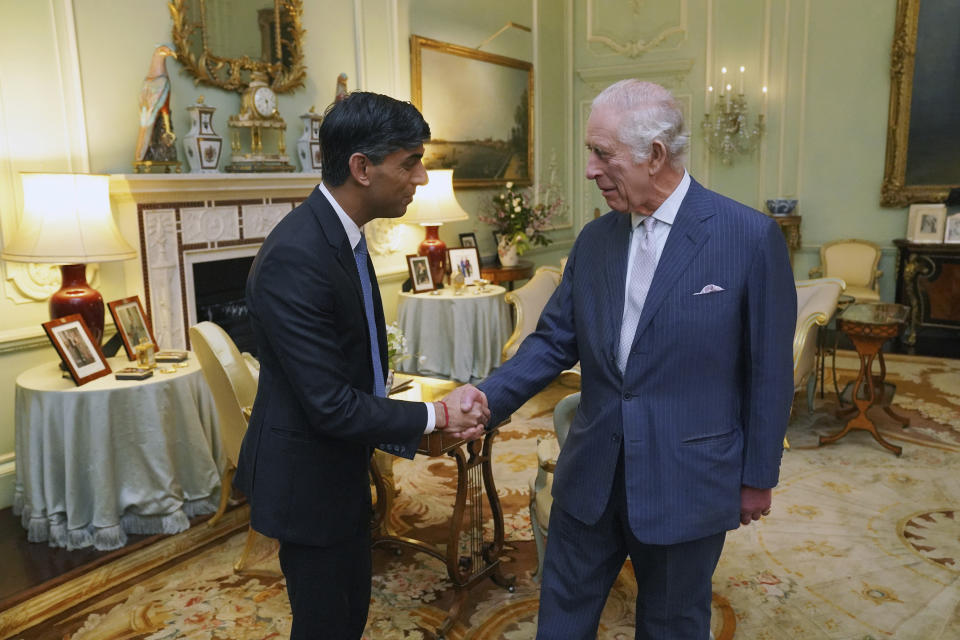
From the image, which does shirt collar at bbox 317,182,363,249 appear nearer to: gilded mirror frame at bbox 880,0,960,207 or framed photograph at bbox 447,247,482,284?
framed photograph at bbox 447,247,482,284

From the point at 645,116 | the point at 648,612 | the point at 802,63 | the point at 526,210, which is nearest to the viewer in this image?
the point at 645,116

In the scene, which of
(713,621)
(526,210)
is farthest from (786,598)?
(526,210)

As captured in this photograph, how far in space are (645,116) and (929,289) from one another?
641cm

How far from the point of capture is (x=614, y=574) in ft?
5.75

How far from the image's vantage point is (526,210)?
21.6 feet

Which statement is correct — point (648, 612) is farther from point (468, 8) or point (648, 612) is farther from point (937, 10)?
point (937, 10)

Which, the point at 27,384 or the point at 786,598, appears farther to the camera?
the point at 27,384

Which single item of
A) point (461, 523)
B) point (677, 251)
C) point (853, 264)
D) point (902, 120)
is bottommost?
point (461, 523)

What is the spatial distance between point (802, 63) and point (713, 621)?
6.36 metres

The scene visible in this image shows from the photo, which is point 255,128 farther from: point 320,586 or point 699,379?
point 699,379

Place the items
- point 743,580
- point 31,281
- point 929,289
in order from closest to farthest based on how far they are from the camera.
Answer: point 743,580, point 31,281, point 929,289

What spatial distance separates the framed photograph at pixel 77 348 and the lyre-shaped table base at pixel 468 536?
1.37 meters

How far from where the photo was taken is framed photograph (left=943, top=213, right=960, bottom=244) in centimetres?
665

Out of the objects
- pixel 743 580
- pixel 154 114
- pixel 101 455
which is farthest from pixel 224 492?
pixel 743 580
